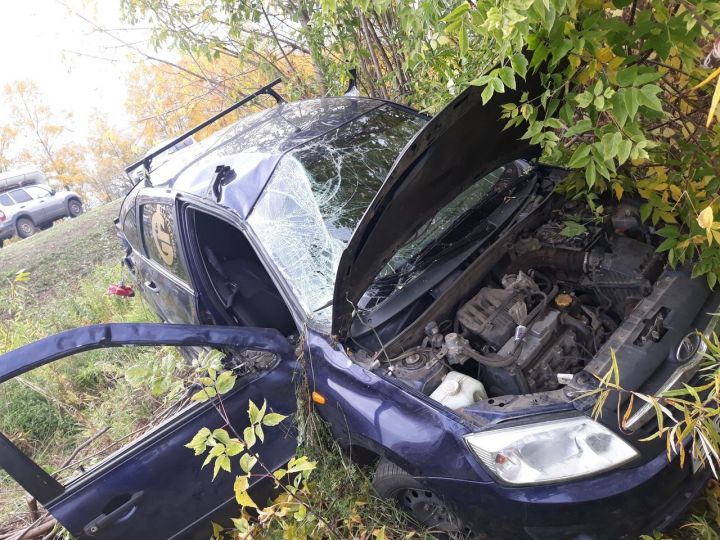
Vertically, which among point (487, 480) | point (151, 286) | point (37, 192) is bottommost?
point (487, 480)

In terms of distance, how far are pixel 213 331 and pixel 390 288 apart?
2.50 ft

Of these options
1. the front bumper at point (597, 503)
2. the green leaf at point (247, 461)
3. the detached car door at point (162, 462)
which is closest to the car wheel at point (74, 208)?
the detached car door at point (162, 462)

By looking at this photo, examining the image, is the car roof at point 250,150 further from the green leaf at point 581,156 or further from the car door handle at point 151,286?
the green leaf at point 581,156

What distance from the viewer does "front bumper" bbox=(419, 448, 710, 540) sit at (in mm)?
1436

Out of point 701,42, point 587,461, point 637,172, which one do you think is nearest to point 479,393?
point 587,461

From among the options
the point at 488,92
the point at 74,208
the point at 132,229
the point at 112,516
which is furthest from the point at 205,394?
the point at 74,208

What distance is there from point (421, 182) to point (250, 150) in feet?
3.95

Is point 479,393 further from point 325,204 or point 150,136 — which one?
point 150,136

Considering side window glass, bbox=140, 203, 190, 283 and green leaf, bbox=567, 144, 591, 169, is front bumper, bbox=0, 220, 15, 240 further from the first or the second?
green leaf, bbox=567, 144, 591, 169

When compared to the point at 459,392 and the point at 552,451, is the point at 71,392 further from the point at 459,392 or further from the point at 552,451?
the point at 552,451

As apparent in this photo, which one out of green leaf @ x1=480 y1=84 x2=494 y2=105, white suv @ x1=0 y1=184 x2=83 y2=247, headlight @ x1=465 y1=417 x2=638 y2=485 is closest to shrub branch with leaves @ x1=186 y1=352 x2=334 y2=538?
headlight @ x1=465 y1=417 x2=638 y2=485

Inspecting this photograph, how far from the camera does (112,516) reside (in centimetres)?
184

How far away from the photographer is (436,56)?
260cm

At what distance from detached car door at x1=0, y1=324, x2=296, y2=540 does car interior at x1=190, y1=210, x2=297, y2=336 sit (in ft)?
2.36
